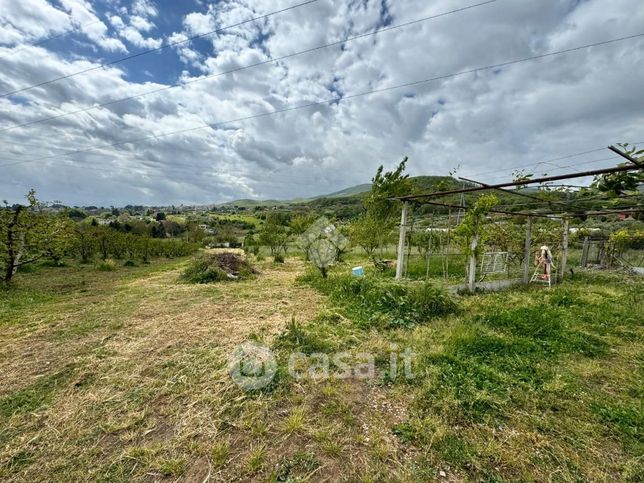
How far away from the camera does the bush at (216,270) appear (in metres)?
10.1

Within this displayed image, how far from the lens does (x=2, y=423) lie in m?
2.72

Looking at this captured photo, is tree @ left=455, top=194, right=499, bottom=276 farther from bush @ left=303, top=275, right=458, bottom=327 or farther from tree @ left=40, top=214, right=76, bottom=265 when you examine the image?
tree @ left=40, top=214, right=76, bottom=265

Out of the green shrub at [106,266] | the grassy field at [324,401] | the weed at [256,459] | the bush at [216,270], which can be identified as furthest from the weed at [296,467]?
the green shrub at [106,266]

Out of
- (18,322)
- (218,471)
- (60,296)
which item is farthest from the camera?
(60,296)

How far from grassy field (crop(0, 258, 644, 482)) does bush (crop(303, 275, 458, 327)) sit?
0.50 feet

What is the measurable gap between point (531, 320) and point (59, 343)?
8558 millimetres

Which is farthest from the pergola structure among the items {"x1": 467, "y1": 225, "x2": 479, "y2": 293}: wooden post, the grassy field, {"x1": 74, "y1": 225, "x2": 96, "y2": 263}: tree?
{"x1": 74, "y1": 225, "x2": 96, "y2": 263}: tree

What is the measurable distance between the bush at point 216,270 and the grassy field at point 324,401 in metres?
4.13

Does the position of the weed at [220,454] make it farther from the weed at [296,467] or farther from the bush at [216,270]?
the bush at [216,270]

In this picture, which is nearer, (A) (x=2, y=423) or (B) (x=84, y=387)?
(A) (x=2, y=423)

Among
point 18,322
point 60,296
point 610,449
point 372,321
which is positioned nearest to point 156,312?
point 18,322

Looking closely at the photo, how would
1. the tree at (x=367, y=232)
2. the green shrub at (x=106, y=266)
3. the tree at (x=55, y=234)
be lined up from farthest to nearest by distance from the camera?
the tree at (x=367, y=232) → the green shrub at (x=106, y=266) → the tree at (x=55, y=234)

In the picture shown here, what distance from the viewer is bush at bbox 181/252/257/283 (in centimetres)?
1009

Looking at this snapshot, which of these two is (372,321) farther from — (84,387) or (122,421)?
(84,387)
